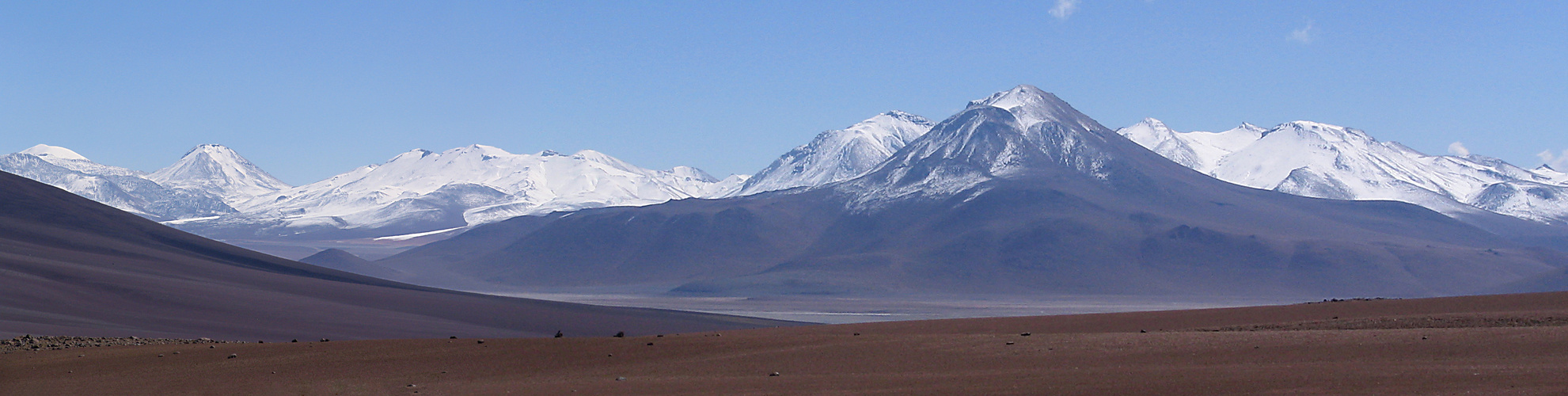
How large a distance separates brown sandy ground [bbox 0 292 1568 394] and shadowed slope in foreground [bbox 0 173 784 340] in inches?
960

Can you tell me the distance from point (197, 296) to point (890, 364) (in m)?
58.7

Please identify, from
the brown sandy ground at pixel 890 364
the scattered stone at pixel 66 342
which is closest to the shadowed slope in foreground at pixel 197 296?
the scattered stone at pixel 66 342

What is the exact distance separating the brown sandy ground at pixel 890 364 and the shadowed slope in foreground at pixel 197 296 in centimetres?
2438

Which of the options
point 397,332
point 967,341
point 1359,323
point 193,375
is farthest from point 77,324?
point 1359,323

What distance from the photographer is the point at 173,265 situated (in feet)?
318

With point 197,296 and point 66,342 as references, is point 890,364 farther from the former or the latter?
point 197,296

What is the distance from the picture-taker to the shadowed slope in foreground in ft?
228

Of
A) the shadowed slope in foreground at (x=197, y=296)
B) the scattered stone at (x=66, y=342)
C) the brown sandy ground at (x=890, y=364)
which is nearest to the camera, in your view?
the brown sandy ground at (x=890, y=364)

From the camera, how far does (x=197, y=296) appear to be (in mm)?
80312

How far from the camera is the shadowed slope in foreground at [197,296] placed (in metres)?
69.4

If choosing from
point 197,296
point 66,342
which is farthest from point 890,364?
point 197,296

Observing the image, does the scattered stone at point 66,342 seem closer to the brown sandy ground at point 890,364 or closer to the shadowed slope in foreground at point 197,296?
the brown sandy ground at point 890,364

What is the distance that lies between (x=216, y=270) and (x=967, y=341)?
75.2m

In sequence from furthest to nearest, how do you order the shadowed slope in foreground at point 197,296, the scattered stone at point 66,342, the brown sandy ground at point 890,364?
the shadowed slope in foreground at point 197,296, the scattered stone at point 66,342, the brown sandy ground at point 890,364
